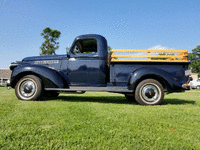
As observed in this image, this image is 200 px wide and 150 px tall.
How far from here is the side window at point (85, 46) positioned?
15.9ft

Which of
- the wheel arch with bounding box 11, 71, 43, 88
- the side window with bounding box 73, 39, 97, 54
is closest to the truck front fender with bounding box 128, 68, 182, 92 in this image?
the side window with bounding box 73, 39, 97, 54

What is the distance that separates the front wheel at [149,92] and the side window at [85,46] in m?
2.20

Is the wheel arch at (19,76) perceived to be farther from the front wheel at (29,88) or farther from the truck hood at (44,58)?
the truck hood at (44,58)

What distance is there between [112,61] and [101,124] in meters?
2.30

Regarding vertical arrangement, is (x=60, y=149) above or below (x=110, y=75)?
below

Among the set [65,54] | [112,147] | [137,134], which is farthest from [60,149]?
[65,54]

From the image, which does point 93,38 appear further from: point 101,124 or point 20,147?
point 20,147

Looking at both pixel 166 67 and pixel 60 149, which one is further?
pixel 166 67

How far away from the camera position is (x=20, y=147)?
4.78 ft

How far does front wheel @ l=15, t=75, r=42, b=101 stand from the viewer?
4219 millimetres

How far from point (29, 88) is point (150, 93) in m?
3.61

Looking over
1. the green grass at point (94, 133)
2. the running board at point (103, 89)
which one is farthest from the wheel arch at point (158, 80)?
the green grass at point (94, 133)

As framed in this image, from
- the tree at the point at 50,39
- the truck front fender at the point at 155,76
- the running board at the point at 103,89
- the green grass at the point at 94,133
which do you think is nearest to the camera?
the green grass at the point at 94,133

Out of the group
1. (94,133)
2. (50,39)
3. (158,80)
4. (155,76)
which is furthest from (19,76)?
(50,39)
